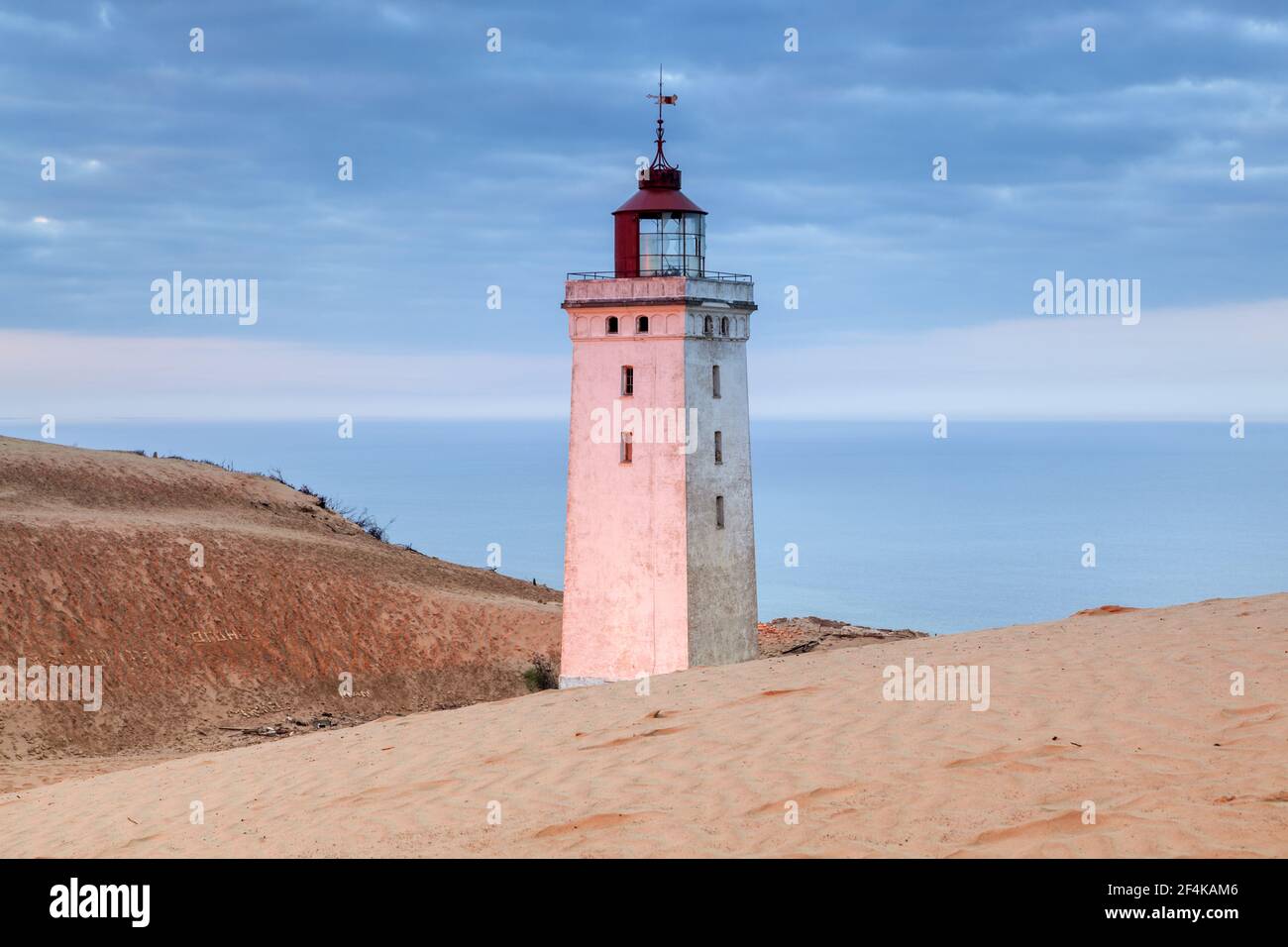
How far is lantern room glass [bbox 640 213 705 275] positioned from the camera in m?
28.1

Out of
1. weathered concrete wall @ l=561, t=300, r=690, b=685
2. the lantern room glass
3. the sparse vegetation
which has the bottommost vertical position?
the sparse vegetation

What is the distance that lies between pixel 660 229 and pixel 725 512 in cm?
551

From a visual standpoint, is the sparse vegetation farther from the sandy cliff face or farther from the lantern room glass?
the lantern room glass

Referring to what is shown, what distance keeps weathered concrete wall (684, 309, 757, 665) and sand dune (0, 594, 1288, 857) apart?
919cm

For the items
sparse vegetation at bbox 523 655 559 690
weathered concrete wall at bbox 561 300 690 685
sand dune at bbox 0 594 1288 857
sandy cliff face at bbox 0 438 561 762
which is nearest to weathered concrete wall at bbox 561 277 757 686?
weathered concrete wall at bbox 561 300 690 685

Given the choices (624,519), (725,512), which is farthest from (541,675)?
(725,512)

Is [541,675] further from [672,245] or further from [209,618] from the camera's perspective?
[672,245]

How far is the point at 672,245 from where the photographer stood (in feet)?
92.8

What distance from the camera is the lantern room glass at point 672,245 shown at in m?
28.1

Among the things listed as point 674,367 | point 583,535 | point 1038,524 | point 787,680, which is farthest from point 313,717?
point 1038,524

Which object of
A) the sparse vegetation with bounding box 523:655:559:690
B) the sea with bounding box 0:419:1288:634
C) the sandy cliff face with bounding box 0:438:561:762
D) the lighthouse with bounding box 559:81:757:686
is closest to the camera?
the lighthouse with bounding box 559:81:757:686

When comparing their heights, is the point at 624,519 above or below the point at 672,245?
below

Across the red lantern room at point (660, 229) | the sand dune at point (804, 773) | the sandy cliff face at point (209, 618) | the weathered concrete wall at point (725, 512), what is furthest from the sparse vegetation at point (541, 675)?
the sand dune at point (804, 773)

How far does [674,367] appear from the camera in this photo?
2717 cm
